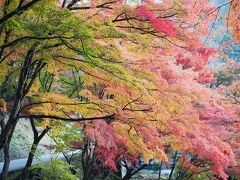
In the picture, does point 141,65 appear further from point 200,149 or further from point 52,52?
point 200,149

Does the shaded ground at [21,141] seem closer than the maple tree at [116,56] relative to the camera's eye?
No

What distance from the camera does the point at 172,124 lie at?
733 cm

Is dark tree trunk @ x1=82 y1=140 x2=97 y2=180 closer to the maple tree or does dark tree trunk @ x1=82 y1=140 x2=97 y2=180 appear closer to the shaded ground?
the maple tree

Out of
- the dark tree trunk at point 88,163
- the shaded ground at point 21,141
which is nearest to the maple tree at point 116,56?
the dark tree trunk at point 88,163

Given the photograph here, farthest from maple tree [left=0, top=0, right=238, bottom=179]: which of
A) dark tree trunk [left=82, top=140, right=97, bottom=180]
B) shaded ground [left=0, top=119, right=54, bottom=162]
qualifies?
shaded ground [left=0, top=119, right=54, bottom=162]

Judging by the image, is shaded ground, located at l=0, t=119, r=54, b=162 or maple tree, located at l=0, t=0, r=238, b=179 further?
shaded ground, located at l=0, t=119, r=54, b=162

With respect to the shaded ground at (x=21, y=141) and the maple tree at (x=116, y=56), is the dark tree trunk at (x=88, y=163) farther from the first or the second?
the shaded ground at (x=21, y=141)

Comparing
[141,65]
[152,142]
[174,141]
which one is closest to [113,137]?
[152,142]

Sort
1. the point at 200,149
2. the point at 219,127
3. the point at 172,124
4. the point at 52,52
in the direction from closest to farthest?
the point at 52,52 → the point at 172,124 → the point at 200,149 → the point at 219,127

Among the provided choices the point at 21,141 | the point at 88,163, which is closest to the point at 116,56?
the point at 88,163

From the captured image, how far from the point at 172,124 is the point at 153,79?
2018 millimetres

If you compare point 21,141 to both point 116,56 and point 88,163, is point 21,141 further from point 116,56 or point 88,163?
point 116,56

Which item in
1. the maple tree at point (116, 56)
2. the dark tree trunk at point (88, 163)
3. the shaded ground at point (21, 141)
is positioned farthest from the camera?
the shaded ground at point (21, 141)

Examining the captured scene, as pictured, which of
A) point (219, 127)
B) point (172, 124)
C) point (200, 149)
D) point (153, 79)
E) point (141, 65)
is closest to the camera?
point (153, 79)
